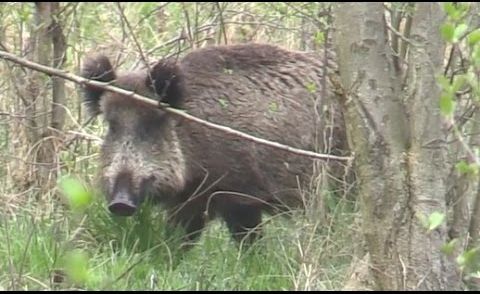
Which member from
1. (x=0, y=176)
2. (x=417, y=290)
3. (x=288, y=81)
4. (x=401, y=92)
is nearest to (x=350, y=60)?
(x=401, y=92)

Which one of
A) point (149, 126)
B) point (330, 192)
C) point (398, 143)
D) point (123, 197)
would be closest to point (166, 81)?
point (149, 126)

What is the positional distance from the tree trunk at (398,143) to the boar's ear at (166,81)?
1.82 metres

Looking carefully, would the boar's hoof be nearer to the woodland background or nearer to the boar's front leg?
the woodland background

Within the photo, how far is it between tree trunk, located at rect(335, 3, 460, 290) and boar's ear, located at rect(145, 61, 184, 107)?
1.82m

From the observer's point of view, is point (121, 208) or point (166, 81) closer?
point (121, 208)

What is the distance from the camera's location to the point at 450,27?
3.87 metres

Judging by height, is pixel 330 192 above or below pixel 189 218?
above

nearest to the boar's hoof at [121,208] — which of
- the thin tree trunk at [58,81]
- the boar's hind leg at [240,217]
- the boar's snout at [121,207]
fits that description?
the boar's snout at [121,207]

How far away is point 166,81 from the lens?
21.9 ft

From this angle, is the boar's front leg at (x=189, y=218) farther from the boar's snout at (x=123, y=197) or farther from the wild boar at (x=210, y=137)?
the boar's snout at (x=123, y=197)

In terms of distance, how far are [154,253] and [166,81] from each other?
1019 millimetres

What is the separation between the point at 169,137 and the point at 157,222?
58 cm

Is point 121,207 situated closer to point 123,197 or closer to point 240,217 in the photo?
point 123,197

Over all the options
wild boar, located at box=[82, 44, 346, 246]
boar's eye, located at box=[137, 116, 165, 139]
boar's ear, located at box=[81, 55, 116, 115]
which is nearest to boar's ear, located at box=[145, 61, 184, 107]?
wild boar, located at box=[82, 44, 346, 246]
